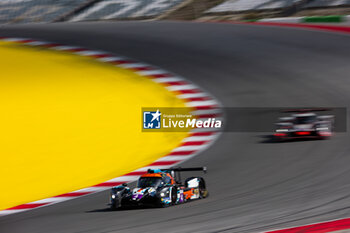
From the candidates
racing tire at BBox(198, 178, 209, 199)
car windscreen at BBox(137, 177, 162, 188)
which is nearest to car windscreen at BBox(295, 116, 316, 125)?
racing tire at BBox(198, 178, 209, 199)

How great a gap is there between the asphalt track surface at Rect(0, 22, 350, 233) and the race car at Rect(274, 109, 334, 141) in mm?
240

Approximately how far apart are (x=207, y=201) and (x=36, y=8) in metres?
23.2

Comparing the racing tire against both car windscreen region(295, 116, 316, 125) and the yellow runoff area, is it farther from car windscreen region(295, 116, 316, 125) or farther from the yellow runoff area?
car windscreen region(295, 116, 316, 125)

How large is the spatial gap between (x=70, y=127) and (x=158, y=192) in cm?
522

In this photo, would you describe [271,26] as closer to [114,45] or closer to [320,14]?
[320,14]

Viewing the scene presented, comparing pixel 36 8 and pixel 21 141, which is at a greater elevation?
pixel 36 8

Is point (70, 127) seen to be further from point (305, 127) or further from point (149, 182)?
point (305, 127)

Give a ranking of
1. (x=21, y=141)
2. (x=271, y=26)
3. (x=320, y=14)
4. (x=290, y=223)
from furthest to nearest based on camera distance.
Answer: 1. (x=320, y=14)
2. (x=271, y=26)
3. (x=21, y=141)
4. (x=290, y=223)

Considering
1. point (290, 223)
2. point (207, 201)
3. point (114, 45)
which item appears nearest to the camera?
point (290, 223)

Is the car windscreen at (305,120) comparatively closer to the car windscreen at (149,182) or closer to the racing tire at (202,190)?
the racing tire at (202,190)

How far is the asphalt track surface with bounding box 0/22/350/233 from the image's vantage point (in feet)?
28.3

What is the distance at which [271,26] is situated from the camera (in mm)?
23875

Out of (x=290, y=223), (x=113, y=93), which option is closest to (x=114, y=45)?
(x=113, y=93)

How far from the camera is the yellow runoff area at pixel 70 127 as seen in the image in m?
12.1
